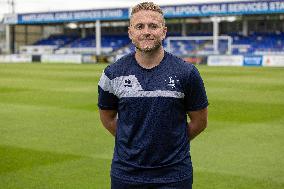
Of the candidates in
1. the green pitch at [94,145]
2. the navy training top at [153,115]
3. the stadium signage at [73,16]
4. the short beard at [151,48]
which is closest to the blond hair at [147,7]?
the short beard at [151,48]

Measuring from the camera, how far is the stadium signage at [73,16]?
6631 centimetres

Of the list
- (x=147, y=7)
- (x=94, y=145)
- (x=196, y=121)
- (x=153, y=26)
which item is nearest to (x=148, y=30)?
(x=153, y=26)

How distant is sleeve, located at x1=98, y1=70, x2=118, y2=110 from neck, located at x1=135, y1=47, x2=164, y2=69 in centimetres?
31

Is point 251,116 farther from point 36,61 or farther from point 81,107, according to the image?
point 36,61

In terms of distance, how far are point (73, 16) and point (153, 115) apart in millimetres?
67073

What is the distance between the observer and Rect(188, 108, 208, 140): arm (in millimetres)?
4590

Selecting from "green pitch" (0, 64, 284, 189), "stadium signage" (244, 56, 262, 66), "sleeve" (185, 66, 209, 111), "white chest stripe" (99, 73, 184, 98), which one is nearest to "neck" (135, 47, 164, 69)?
"white chest stripe" (99, 73, 184, 98)

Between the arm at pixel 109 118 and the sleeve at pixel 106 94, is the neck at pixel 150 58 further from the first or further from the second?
the arm at pixel 109 118

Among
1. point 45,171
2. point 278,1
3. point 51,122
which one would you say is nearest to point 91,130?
point 51,122

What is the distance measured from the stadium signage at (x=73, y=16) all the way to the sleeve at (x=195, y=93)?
6168 centimetres

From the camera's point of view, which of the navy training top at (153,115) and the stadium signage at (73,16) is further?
the stadium signage at (73,16)

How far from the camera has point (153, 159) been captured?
428 cm

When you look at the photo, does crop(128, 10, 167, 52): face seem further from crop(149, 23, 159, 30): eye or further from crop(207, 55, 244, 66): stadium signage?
crop(207, 55, 244, 66): stadium signage

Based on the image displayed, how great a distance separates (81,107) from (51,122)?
3.49 m
